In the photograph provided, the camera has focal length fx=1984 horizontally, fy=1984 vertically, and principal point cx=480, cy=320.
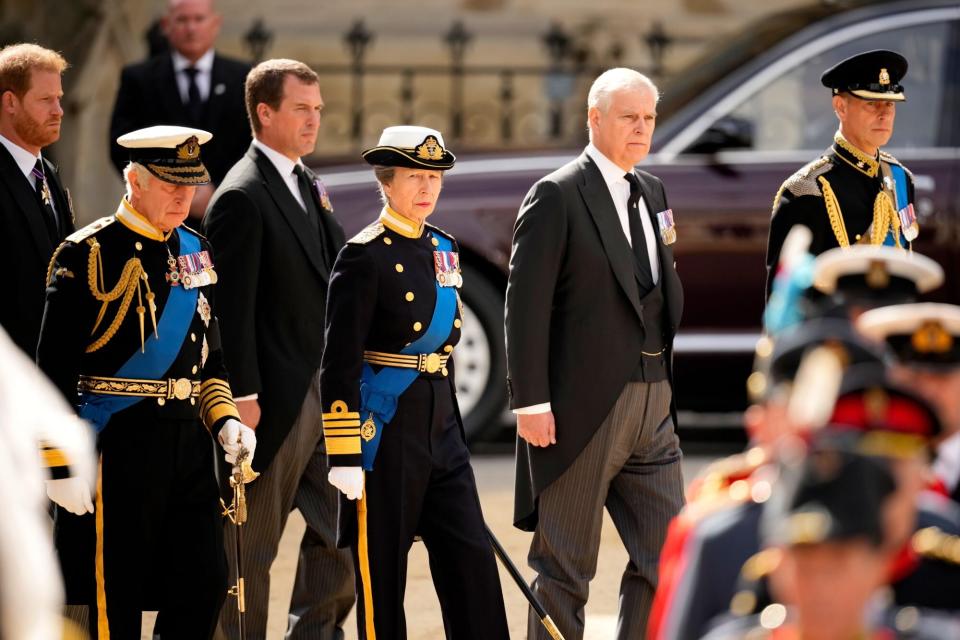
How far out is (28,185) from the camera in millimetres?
6238

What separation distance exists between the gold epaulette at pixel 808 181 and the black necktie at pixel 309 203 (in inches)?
57.2

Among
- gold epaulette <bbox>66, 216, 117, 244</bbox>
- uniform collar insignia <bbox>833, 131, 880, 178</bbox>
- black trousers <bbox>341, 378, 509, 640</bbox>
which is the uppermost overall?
uniform collar insignia <bbox>833, 131, 880, 178</bbox>

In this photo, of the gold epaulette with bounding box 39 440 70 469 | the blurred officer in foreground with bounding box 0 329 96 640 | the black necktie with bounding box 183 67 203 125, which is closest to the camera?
the blurred officer in foreground with bounding box 0 329 96 640

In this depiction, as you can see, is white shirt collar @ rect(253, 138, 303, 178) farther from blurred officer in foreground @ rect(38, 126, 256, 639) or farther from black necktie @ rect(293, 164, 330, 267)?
blurred officer in foreground @ rect(38, 126, 256, 639)

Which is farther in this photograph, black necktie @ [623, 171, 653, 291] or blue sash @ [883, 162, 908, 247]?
blue sash @ [883, 162, 908, 247]

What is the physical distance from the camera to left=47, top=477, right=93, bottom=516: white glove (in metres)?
5.05

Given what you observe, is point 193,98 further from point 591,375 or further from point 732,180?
point 591,375

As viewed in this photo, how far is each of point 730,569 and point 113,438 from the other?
8.69 ft

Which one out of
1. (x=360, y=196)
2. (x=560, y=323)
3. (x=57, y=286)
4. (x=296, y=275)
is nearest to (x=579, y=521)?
(x=560, y=323)

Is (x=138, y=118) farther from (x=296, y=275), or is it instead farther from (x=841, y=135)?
(x=841, y=135)

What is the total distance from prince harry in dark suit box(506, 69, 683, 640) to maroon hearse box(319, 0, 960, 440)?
312cm

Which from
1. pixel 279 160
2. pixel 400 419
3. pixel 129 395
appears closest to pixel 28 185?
pixel 279 160

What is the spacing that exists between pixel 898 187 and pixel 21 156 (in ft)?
9.15

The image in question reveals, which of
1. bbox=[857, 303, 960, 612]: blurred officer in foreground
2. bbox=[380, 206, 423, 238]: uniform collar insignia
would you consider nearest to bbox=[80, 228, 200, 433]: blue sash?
bbox=[380, 206, 423, 238]: uniform collar insignia
